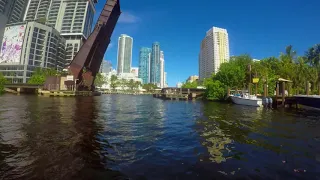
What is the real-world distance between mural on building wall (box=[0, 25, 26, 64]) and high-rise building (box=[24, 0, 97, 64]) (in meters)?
33.2

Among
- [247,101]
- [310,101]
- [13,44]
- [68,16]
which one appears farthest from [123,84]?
[310,101]

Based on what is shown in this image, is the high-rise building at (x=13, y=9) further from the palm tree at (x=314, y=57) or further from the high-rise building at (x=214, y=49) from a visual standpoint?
the palm tree at (x=314, y=57)

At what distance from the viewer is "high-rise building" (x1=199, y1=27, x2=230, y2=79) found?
168375mm

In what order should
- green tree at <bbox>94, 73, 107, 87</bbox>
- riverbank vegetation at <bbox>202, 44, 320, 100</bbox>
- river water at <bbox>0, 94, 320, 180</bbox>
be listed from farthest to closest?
green tree at <bbox>94, 73, 107, 87</bbox>
riverbank vegetation at <bbox>202, 44, 320, 100</bbox>
river water at <bbox>0, 94, 320, 180</bbox>

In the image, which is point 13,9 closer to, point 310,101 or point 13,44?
point 13,44

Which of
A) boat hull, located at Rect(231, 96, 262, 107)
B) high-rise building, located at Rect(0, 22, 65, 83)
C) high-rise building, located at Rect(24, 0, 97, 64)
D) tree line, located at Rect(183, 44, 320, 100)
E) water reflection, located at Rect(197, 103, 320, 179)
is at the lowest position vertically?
water reflection, located at Rect(197, 103, 320, 179)

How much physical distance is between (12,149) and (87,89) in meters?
63.6

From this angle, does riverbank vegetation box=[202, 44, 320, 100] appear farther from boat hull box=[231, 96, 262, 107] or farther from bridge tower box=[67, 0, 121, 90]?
bridge tower box=[67, 0, 121, 90]

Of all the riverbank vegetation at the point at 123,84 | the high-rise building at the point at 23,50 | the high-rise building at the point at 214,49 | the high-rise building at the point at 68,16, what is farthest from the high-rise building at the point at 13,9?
the high-rise building at the point at 214,49

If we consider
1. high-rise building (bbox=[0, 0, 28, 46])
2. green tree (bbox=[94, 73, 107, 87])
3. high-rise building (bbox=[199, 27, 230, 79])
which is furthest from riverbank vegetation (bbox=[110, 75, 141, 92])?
high-rise building (bbox=[0, 0, 28, 46])

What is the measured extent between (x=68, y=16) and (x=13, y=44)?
53071 mm

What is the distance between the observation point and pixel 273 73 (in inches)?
2116

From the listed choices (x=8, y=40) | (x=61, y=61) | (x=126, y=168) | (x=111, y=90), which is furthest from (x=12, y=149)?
(x=111, y=90)

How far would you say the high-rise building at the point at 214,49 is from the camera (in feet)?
552
